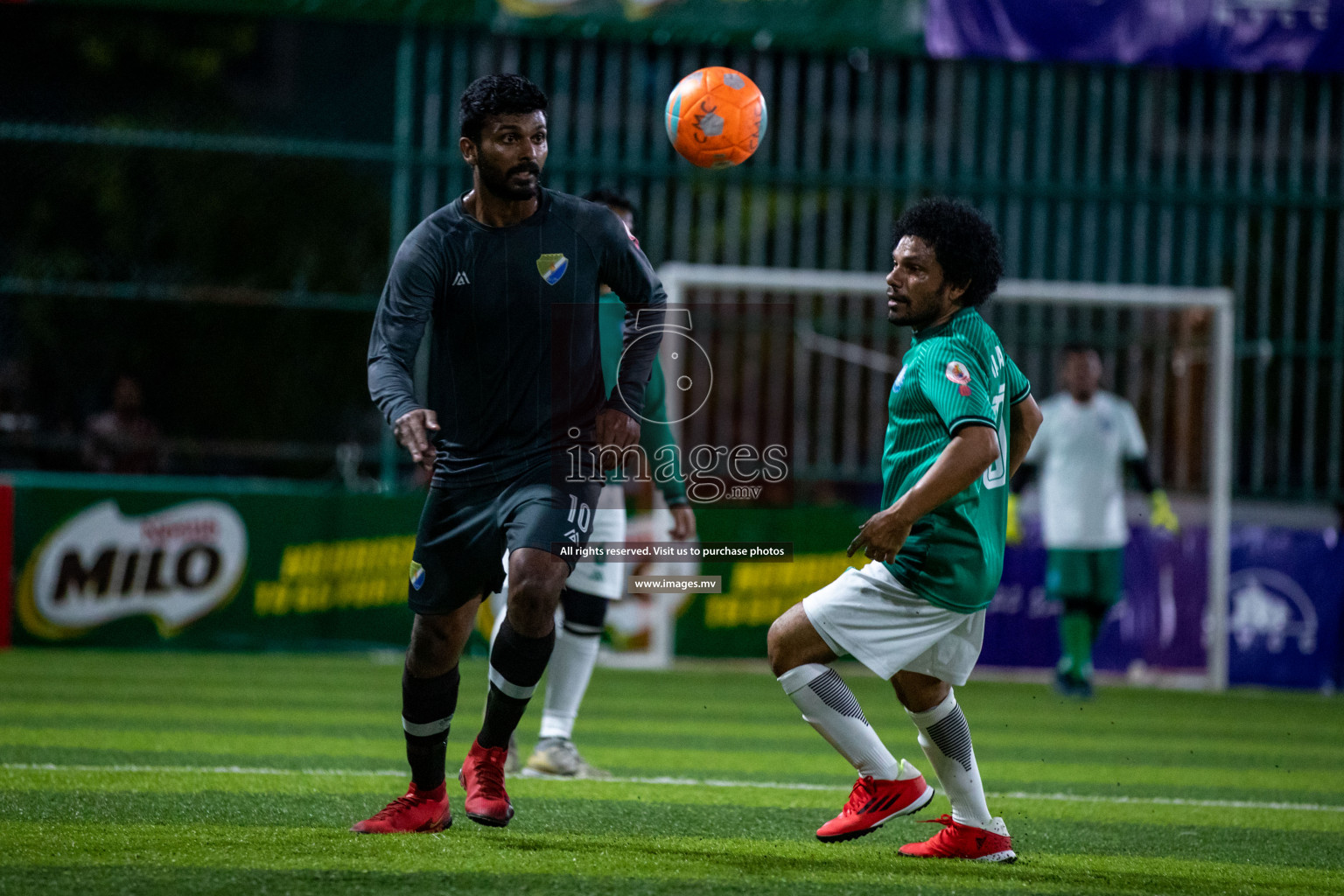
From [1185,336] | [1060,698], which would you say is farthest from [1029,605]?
[1185,336]

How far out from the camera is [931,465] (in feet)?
14.3

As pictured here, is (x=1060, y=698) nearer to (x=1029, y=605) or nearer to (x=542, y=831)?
(x=1029, y=605)

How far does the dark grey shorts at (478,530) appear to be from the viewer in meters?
4.54

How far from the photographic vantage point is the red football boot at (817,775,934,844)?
179 inches

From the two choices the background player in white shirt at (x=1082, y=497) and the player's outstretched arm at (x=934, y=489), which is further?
the background player in white shirt at (x=1082, y=497)

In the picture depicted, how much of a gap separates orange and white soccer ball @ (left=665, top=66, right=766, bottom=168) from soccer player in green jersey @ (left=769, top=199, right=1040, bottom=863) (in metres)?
1.17

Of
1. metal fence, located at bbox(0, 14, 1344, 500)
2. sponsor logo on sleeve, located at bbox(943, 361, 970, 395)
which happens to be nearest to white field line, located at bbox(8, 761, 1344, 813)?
sponsor logo on sleeve, located at bbox(943, 361, 970, 395)

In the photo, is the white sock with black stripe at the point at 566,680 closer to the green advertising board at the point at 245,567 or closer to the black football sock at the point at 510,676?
the black football sock at the point at 510,676

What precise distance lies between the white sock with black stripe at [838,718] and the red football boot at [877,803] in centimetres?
2

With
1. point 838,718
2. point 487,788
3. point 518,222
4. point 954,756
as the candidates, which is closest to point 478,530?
point 487,788

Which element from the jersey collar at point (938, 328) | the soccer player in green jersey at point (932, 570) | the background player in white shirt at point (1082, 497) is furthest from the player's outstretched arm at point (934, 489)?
the background player in white shirt at point (1082, 497)

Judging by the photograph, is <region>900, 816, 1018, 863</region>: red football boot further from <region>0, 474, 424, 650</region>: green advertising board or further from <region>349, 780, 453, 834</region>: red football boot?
<region>0, 474, 424, 650</region>: green advertising board

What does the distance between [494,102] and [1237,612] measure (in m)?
9.05

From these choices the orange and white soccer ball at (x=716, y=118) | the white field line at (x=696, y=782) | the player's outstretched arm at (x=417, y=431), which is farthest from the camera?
the white field line at (x=696, y=782)
